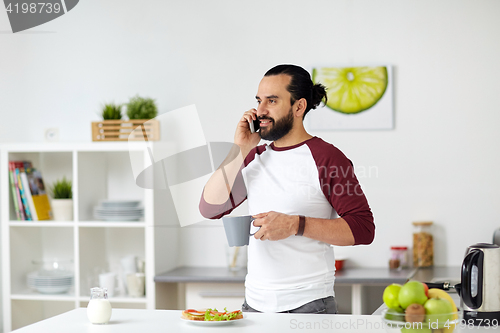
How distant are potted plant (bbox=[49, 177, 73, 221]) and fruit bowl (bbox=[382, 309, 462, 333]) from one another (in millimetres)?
2540

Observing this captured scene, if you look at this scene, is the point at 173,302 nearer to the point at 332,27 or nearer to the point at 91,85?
the point at 91,85

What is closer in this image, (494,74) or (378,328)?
(378,328)

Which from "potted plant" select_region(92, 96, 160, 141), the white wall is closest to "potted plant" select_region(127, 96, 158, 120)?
"potted plant" select_region(92, 96, 160, 141)

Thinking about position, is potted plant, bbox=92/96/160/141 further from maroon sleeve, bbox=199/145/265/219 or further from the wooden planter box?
maroon sleeve, bbox=199/145/265/219

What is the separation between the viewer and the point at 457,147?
10.7ft

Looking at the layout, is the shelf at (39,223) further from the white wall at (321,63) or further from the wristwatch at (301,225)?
the wristwatch at (301,225)

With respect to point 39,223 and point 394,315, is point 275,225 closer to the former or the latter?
point 394,315

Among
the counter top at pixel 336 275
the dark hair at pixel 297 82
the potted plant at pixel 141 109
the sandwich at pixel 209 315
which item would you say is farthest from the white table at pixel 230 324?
the potted plant at pixel 141 109

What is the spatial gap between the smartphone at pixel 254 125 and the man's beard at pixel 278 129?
4 centimetres

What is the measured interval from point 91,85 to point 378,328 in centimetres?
271

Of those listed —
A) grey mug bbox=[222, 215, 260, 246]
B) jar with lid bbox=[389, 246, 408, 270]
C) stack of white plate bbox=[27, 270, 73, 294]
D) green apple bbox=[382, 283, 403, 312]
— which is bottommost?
stack of white plate bbox=[27, 270, 73, 294]

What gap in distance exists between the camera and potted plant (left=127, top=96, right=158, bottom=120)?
329 cm

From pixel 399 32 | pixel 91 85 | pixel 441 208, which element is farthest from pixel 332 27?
pixel 91 85

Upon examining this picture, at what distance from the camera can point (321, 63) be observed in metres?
3.38
